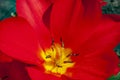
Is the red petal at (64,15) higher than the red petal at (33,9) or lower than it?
lower

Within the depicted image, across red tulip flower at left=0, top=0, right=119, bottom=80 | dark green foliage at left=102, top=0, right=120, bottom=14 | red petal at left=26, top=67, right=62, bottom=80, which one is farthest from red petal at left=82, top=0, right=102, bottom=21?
dark green foliage at left=102, top=0, right=120, bottom=14

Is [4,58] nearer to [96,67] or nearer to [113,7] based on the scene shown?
[96,67]

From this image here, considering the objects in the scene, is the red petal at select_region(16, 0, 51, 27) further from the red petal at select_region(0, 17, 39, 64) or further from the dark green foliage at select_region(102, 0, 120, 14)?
the dark green foliage at select_region(102, 0, 120, 14)

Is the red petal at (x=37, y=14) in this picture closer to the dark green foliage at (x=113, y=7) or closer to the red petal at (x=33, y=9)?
the red petal at (x=33, y=9)

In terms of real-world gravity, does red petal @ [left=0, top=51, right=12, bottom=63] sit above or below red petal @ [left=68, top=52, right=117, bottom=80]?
above

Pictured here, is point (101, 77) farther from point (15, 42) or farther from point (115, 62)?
point (15, 42)

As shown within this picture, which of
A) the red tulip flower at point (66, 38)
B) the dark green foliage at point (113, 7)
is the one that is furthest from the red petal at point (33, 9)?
the dark green foliage at point (113, 7)

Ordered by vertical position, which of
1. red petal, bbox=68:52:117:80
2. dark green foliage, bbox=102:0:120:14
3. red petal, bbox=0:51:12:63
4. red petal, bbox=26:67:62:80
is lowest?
red petal, bbox=26:67:62:80

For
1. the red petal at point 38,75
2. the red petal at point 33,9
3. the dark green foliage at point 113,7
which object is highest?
the dark green foliage at point 113,7

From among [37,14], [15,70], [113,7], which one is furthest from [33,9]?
[113,7]
